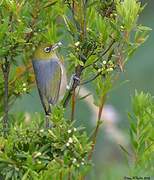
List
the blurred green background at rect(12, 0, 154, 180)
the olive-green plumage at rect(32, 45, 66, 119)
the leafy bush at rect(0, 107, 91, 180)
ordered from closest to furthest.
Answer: the leafy bush at rect(0, 107, 91, 180), the olive-green plumage at rect(32, 45, 66, 119), the blurred green background at rect(12, 0, 154, 180)

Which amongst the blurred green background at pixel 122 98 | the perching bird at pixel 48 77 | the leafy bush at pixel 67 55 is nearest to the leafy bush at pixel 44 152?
the leafy bush at pixel 67 55

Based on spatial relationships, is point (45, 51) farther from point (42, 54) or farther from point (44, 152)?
point (44, 152)

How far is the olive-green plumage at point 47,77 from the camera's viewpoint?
52.3 inches

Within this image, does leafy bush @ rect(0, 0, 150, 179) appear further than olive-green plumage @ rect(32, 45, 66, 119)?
No

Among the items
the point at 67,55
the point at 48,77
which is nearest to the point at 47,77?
the point at 48,77

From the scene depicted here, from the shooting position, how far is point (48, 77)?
1.35 meters

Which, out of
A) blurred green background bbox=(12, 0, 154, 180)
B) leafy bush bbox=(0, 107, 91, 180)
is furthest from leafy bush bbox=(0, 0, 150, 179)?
blurred green background bbox=(12, 0, 154, 180)

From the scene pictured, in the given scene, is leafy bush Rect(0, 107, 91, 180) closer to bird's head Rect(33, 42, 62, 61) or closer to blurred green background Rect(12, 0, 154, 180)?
bird's head Rect(33, 42, 62, 61)

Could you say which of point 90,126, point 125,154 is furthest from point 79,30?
point 90,126

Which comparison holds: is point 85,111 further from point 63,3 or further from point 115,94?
point 63,3

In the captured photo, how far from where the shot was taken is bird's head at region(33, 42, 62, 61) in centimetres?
135

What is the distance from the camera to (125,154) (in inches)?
52.2

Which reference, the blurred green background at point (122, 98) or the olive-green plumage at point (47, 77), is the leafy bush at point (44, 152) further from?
the blurred green background at point (122, 98)

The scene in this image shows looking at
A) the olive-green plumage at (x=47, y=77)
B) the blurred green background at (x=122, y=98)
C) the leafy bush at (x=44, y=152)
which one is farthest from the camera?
the blurred green background at (x=122, y=98)
